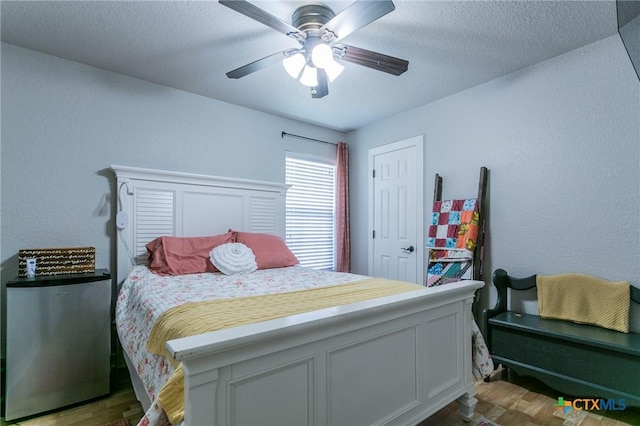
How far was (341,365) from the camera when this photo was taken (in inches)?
49.6

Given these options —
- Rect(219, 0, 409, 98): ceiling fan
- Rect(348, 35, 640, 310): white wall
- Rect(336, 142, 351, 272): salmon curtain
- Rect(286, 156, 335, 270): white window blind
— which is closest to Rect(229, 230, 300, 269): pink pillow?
Rect(286, 156, 335, 270): white window blind

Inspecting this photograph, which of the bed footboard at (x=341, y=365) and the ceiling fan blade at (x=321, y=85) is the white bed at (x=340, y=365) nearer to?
the bed footboard at (x=341, y=365)

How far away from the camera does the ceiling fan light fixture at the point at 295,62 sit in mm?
1952

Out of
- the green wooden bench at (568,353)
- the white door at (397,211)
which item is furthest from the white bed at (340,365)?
the white door at (397,211)

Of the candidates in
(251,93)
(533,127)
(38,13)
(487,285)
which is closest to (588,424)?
(487,285)

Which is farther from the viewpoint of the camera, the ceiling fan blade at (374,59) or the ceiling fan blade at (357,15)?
the ceiling fan blade at (374,59)

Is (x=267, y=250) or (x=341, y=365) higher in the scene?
(x=267, y=250)

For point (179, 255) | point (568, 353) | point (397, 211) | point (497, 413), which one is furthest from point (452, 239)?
point (179, 255)

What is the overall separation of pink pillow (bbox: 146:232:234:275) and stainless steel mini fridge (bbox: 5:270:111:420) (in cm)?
37

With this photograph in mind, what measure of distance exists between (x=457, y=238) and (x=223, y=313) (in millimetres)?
A: 2308

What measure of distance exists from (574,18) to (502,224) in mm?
1535

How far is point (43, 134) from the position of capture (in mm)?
2373

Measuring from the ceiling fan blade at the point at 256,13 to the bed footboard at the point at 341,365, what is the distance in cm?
140

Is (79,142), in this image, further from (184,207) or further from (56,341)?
(56,341)
